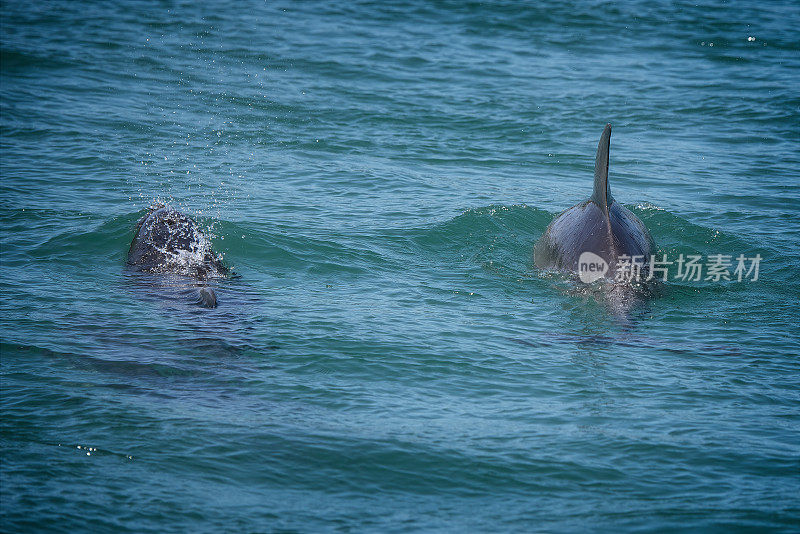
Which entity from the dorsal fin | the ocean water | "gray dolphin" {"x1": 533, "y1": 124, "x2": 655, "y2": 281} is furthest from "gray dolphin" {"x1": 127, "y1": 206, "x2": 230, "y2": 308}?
the dorsal fin

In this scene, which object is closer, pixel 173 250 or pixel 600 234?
pixel 600 234

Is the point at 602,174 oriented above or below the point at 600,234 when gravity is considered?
above

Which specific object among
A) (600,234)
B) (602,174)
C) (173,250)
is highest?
(602,174)

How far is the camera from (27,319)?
8.38 metres

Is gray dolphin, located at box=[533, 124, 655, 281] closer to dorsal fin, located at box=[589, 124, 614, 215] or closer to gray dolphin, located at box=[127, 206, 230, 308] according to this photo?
dorsal fin, located at box=[589, 124, 614, 215]

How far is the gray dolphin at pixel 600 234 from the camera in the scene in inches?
363

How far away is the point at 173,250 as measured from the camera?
32.4ft

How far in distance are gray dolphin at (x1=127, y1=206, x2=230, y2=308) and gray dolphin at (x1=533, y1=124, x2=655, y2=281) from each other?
11.9 feet

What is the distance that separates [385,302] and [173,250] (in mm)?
2447

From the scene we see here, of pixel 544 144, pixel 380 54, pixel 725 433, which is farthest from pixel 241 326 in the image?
pixel 380 54

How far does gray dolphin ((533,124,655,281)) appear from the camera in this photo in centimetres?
921

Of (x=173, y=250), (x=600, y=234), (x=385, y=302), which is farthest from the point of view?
(x=173, y=250)

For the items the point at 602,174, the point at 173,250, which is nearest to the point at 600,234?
the point at 602,174

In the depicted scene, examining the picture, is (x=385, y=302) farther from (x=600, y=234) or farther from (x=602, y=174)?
(x=602, y=174)
